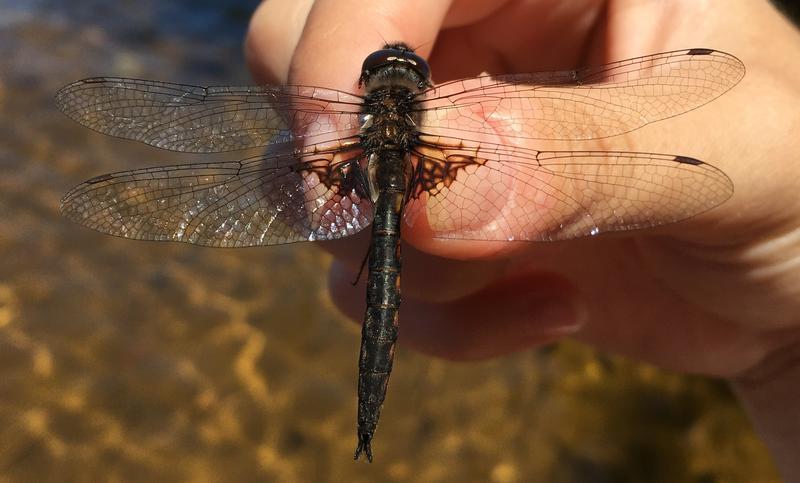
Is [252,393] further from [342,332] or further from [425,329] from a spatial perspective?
[425,329]

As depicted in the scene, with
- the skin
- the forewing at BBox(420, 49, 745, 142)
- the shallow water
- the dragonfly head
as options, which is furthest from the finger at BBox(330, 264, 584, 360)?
the dragonfly head

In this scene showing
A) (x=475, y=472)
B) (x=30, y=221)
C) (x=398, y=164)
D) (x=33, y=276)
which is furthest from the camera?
(x=30, y=221)

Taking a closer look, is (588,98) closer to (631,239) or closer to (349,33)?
(349,33)

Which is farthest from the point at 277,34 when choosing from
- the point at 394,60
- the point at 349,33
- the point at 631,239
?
the point at 631,239

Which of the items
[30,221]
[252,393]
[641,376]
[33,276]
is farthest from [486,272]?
[30,221]

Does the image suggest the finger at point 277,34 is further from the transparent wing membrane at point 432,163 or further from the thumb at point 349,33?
the transparent wing membrane at point 432,163
